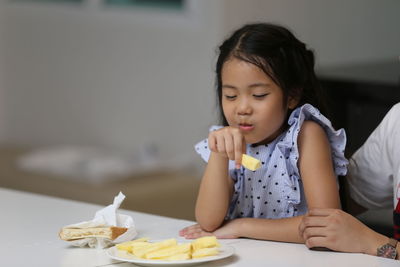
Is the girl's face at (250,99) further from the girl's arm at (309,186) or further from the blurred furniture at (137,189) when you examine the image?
the blurred furniture at (137,189)

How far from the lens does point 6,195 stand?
2234mm

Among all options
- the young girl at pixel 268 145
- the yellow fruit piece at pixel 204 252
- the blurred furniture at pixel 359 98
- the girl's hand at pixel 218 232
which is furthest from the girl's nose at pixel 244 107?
the blurred furniture at pixel 359 98

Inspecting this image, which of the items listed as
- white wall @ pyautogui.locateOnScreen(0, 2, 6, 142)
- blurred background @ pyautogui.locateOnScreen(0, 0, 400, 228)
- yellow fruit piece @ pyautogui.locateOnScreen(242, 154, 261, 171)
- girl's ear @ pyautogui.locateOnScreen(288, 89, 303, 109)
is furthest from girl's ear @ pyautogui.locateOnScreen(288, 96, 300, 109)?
white wall @ pyautogui.locateOnScreen(0, 2, 6, 142)

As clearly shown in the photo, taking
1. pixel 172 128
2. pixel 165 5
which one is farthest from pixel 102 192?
pixel 165 5

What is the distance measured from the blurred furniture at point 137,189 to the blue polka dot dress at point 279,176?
2146mm

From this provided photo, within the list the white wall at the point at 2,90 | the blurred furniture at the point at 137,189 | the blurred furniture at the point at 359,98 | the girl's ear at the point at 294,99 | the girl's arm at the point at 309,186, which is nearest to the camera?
the girl's arm at the point at 309,186

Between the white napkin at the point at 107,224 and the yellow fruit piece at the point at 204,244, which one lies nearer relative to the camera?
the yellow fruit piece at the point at 204,244

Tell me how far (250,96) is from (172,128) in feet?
9.87

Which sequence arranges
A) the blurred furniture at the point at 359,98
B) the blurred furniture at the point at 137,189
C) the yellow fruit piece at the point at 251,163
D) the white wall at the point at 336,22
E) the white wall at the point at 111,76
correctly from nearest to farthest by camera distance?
the yellow fruit piece at the point at 251,163, the blurred furniture at the point at 359,98, the blurred furniture at the point at 137,189, the white wall at the point at 336,22, the white wall at the point at 111,76

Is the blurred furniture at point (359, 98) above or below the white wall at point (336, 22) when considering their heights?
below

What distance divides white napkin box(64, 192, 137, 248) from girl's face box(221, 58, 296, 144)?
29 centimetres

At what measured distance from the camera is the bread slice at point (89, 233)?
172 centimetres

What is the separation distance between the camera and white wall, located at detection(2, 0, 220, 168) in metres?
4.67

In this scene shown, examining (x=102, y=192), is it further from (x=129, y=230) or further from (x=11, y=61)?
(x=129, y=230)
